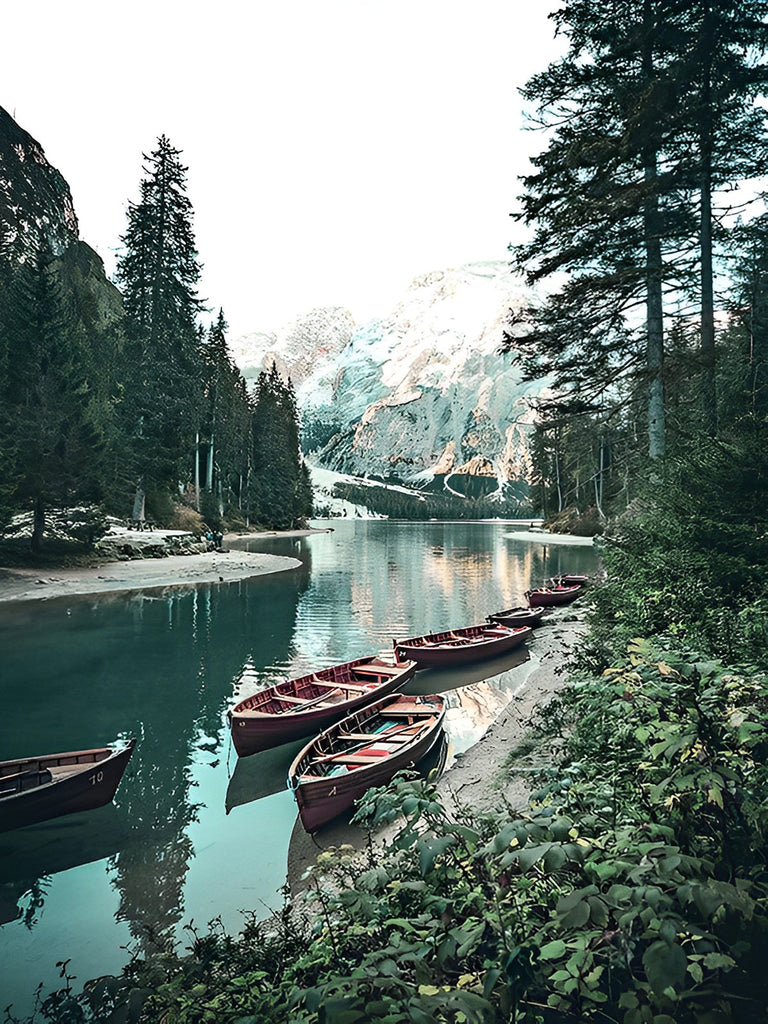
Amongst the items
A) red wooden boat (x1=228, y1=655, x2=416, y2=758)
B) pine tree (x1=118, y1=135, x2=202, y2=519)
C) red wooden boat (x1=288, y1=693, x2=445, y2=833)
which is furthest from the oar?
pine tree (x1=118, y1=135, x2=202, y2=519)

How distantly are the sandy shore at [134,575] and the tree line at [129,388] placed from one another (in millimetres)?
3184

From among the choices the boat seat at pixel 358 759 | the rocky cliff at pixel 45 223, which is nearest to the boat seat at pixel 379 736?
the boat seat at pixel 358 759

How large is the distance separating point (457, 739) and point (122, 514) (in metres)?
38.5

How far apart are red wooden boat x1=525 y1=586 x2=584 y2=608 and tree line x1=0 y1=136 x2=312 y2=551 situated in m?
23.9

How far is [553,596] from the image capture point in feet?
85.5

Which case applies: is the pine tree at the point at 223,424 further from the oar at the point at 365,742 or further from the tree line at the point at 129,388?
the oar at the point at 365,742

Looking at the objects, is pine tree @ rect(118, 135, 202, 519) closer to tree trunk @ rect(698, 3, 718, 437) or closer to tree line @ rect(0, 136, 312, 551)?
tree line @ rect(0, 136, 312, 551)

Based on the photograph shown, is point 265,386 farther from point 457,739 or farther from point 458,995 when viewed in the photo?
point 458,995

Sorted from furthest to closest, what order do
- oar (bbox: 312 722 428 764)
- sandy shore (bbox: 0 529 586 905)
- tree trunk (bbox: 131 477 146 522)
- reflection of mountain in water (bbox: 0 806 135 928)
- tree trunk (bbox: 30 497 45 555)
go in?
tree trunk (bbox: 131 477 146 522), tree trunk (bbox: 30 497 45 555), oar (bbox: 312 722 428 764), sandy shore (bbox: 0 529 586 905), reflection of mountain in water (bbox: 0 806 135 928)

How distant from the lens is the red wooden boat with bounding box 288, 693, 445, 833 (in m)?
8.27

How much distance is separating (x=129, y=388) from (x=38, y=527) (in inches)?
648

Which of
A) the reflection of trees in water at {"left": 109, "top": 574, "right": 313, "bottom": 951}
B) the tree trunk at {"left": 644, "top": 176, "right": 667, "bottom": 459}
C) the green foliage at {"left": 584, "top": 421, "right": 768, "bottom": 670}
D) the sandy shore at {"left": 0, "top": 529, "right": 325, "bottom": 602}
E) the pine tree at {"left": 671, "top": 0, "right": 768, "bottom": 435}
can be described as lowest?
the reflection of trees in water at {"left": 109, "top": 574, "right": 313, "bottom": 951}

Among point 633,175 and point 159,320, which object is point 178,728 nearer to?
point 633,175

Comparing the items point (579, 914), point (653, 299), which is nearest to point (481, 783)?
point (579, 914)
